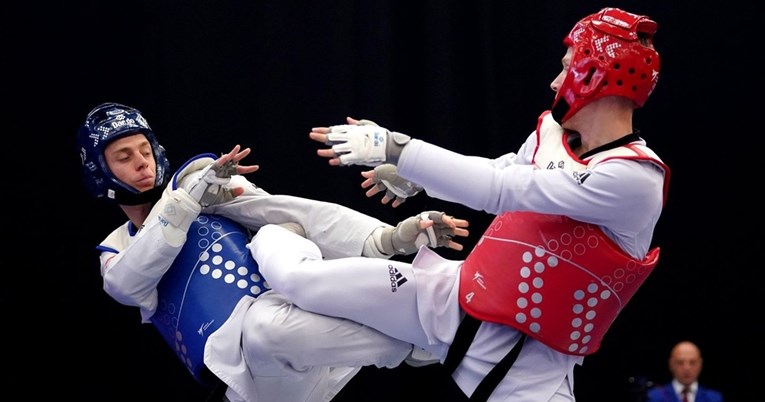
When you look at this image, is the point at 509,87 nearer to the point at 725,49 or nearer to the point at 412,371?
the point at 725,49

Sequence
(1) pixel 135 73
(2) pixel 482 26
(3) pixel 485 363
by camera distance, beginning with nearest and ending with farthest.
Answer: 1. (3) pixel 485 363
2. (1) pixel 135 73
3. (2) pixel 482 26

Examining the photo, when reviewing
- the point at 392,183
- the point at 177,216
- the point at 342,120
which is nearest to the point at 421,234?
the point at 392,183

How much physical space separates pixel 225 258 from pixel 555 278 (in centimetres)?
109

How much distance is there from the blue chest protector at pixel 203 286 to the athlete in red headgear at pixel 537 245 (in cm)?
32

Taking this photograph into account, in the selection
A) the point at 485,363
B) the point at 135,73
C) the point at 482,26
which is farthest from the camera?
the point at 482,26

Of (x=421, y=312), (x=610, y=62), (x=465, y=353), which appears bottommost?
(x=465, y=353)

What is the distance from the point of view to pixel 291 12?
15.6 ft

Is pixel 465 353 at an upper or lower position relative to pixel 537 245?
lower

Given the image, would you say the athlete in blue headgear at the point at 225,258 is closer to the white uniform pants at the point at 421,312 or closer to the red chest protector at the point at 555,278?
the white uniform pants at the point at 421,312

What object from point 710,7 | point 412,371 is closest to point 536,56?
point 710,7

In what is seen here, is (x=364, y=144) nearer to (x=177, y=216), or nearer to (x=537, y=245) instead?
(x=537, y=245)

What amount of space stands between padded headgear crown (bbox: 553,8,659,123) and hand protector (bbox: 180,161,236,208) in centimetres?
107

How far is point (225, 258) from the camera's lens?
11.6ft

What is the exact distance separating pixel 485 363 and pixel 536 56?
2.23m
